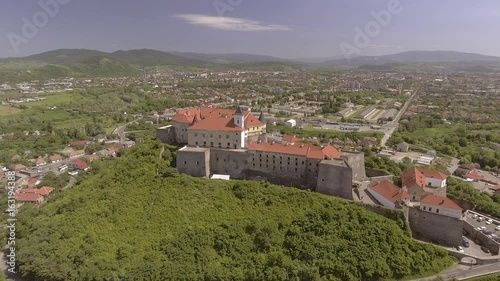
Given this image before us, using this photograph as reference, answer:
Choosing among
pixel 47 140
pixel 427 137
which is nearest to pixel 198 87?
pixel 47 140

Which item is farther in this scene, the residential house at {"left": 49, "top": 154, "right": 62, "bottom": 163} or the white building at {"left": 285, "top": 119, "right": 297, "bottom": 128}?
the white building at {"left": 285, "top": 119, "right": 297, "bottom": 128}

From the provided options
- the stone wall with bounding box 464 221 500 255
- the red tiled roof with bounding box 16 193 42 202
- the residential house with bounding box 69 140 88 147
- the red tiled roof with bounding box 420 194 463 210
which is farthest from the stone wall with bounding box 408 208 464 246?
the residential house with bounding box 69 140 88 147

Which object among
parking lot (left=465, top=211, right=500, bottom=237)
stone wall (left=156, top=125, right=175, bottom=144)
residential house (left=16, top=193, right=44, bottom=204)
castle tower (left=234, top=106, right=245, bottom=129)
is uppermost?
castle tower (left=234, top=106, right=245, bottom=129)

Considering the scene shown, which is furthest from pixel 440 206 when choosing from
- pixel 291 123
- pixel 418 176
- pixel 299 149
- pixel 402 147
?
pixel 291 123

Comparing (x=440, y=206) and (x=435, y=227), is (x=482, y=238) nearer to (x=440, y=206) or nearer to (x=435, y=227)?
(x=435, y=227)

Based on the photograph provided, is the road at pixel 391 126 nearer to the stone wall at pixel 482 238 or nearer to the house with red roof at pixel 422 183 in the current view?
the house with red roof at pixel 422 183

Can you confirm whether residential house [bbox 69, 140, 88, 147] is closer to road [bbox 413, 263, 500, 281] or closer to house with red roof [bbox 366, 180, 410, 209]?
house with red roof [bbox 366, 180, 410, 209]
